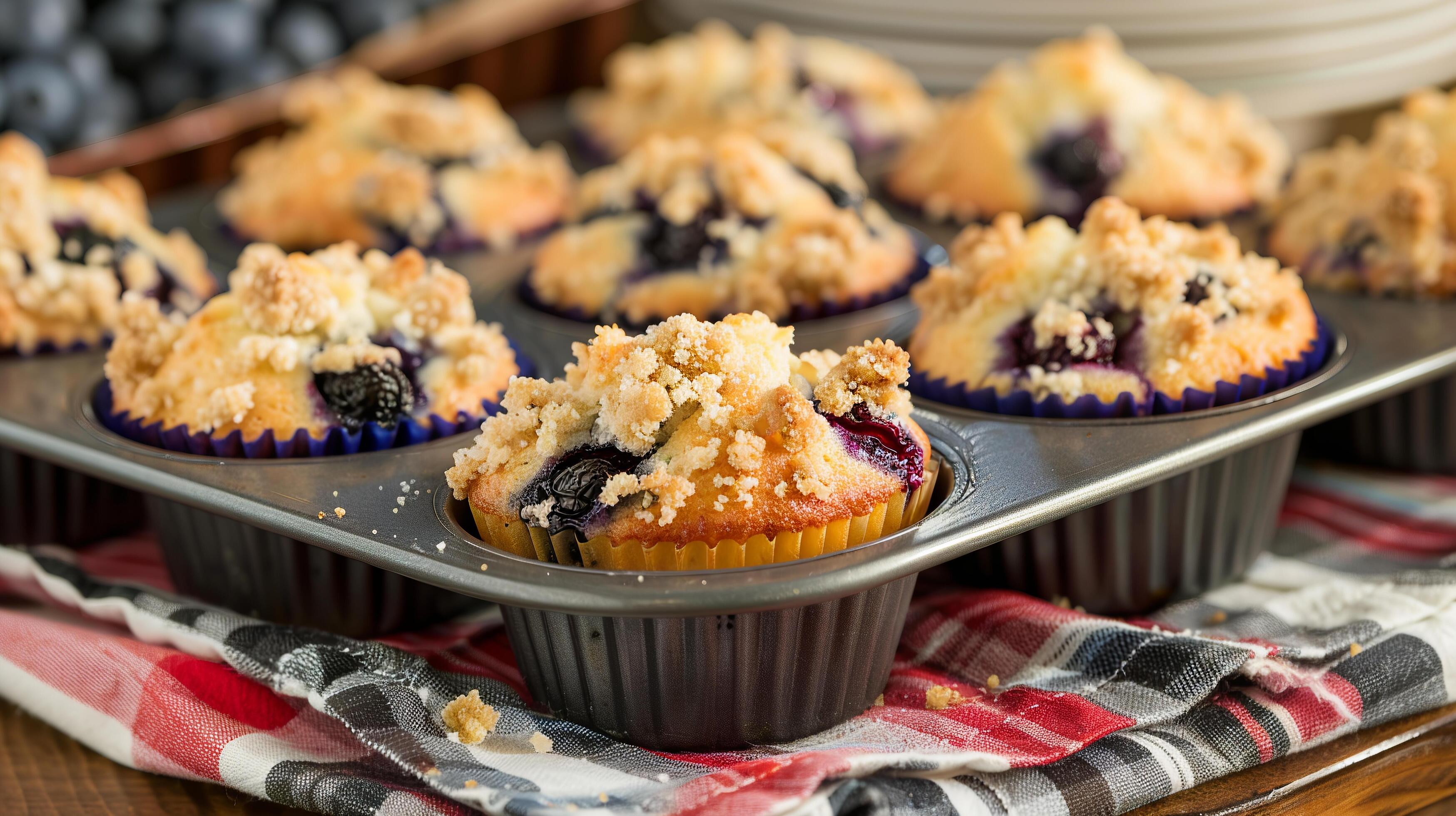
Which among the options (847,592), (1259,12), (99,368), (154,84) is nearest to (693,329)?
(847,592)

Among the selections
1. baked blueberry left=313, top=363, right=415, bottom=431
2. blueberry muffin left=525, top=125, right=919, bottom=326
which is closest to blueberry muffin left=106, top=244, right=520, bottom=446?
baked blueberry left=313, top=363, right=415, bottom=431

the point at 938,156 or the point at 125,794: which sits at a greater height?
the point at 938,156

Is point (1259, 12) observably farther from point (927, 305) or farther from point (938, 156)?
point (927, 305)

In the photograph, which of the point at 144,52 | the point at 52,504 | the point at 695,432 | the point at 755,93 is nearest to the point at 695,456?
the point at 695,432

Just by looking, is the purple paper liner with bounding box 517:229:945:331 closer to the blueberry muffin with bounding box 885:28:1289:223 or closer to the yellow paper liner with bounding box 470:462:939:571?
the blueberry muffin with bounding box 885:28:1289:223

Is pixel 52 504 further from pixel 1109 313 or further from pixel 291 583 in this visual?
pixel 1109 313
